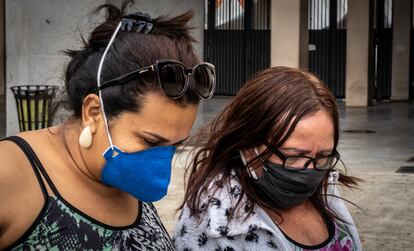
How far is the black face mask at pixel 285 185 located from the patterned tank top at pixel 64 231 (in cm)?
50

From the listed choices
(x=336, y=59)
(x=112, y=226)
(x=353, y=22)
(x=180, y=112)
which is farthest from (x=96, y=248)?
(x=336, y=59)

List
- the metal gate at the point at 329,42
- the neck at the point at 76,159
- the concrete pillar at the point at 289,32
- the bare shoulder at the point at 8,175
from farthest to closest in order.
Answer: the metal gate at the point at 329,42
the concrete pillar at the point at 289,32
the neck at the point at 76,159
the bare shoulder at the point at 8,175

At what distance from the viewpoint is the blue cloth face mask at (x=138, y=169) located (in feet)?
7.00

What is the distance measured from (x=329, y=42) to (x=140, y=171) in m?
22.5

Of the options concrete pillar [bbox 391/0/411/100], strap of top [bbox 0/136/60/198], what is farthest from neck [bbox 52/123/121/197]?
concrete pillar [bbox 391/0/411/100]

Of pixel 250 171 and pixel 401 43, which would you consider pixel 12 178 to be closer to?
pixel 250 171

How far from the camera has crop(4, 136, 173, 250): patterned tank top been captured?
1979 millimetres

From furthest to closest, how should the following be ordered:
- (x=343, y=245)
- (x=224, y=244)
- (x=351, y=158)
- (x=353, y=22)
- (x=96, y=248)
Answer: (x=353, y=22)
(x=351, y=158)
(x=343, y=245)
(x=224, y=244)
(x=96, y=248)

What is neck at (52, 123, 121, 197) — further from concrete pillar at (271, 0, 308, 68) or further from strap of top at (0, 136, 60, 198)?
concrete pillar at (271, 0, 308, 68)

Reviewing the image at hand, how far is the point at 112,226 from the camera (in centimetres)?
219

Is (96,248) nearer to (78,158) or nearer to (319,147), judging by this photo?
(78,158)

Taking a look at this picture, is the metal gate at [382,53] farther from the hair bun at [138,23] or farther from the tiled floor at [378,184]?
the hair bun at [138,23]

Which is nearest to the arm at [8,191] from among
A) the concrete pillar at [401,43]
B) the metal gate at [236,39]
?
the metal gate at [236,39]

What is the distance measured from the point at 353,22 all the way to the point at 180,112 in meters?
20.9
